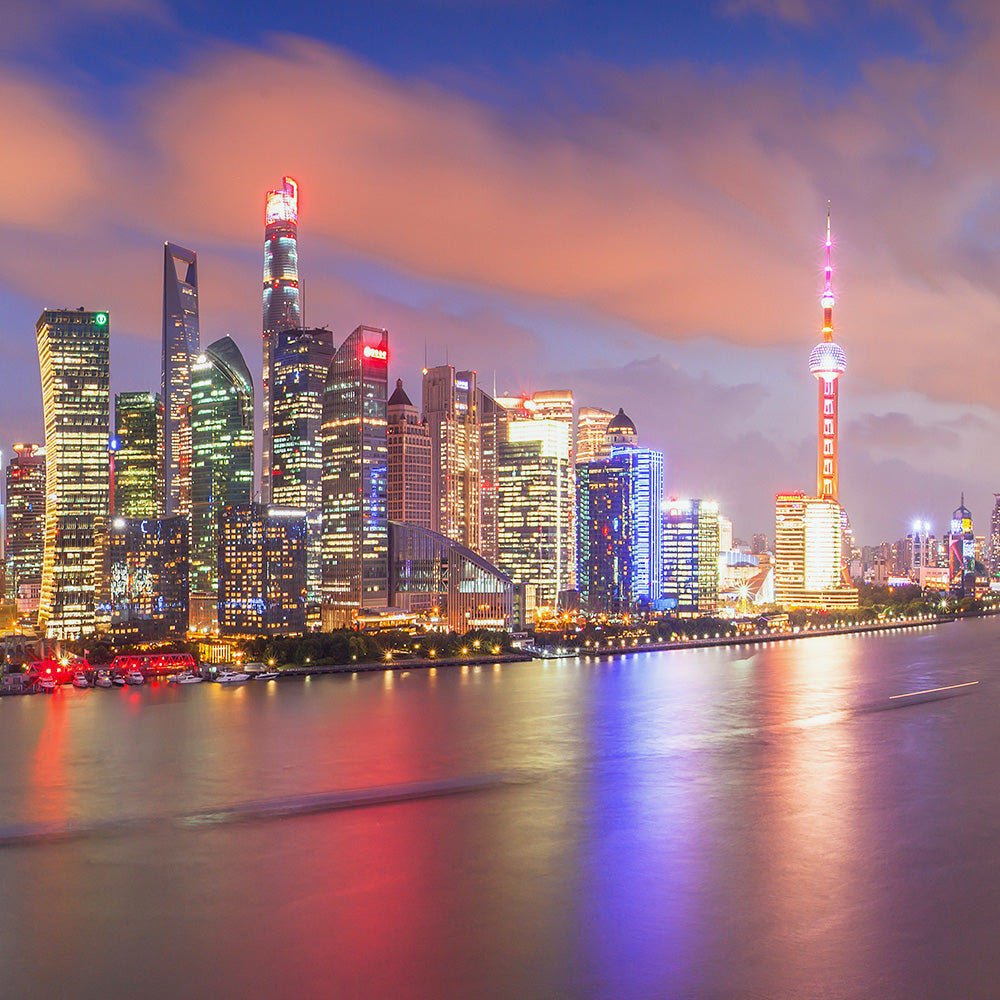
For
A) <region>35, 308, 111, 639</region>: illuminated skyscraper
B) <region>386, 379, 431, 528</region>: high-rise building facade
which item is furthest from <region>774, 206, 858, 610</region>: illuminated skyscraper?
<region>35, 308, 111, 639</region>: illuminated skyscraper

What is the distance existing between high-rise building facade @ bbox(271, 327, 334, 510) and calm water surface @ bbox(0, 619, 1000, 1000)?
34.4 metres

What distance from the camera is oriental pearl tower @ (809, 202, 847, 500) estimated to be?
218ft

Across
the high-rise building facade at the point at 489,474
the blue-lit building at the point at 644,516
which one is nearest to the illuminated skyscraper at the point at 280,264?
the high-rise building facade at the point at 489,474

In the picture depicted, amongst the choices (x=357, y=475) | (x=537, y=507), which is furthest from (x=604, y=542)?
(x=357, y=475)

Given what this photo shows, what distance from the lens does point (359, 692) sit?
81.7 ft

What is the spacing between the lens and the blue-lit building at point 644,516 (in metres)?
60.8

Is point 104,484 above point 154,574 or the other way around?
above

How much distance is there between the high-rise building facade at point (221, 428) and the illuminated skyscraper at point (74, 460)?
31.6ft

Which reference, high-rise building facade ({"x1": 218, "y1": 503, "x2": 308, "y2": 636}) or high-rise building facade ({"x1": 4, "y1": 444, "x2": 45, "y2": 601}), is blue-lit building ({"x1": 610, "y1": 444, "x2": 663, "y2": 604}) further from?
high-rise building facade ({"x1": 4, "y1": 444, "x2": 45, "y2": 601})

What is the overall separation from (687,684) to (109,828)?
685 inches

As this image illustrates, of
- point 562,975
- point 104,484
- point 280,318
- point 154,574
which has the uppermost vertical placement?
point 280,318

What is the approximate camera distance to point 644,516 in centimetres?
6134

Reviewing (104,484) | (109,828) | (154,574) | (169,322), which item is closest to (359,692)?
(109,828)

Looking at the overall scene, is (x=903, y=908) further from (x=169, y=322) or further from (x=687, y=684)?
(x=169, y=322)
